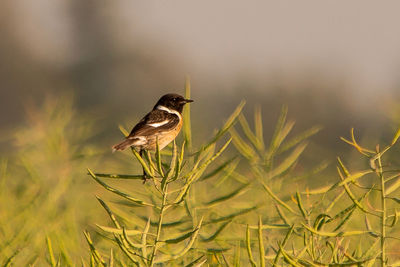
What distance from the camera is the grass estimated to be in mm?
1699

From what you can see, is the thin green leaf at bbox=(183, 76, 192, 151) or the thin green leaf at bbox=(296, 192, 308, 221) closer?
the thin green leaf at bbox=(296, 192, 308, 221)

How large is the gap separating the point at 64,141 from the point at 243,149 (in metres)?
1.28

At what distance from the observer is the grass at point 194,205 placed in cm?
170

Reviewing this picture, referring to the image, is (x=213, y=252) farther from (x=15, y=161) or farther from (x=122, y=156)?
(x=15, y=161)

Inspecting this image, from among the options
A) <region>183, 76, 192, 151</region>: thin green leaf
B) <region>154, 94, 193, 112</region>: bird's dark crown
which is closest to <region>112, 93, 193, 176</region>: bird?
<region>154, 94, 193, 112</region>: bird's dark crown

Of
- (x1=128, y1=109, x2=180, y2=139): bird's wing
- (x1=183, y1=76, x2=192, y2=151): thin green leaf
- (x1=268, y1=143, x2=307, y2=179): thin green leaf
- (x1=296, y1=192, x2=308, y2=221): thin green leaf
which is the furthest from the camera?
(x1=128, y1=109, x2=180, y2=139): bird's wing

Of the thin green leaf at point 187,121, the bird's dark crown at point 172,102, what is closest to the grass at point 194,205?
the thin green leaf at point 187,121

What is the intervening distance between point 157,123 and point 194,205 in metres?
3.43

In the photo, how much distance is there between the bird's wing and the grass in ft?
4.28

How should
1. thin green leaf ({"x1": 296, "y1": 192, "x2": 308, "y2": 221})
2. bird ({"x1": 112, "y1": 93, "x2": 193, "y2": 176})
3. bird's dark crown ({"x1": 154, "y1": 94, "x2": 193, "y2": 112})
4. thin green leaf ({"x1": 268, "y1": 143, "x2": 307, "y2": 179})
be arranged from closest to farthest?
thin green leaf ({"x1": 296, "y1": 192, "x2": 308, "y2": 221}) → thin green leaf ({"x1": 268, "y1": 143, "x2": 307, "y2": 179}) → bird ({"x1": 112, "y1": 93, "x2": 193, "y2": 176}) → bird's dark crown ({"x1": 154, "y1": 94, "x2": 193, "y2": 112})

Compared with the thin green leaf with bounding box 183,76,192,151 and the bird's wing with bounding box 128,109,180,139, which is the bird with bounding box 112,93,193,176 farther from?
the thin green leaf with bounding box 183,76,192,151

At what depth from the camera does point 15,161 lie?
396cm

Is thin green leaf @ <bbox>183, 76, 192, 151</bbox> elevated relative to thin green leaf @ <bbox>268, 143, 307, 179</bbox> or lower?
elevated

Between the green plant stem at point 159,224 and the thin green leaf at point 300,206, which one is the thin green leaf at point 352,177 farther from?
the green plant stem at point 159,224
